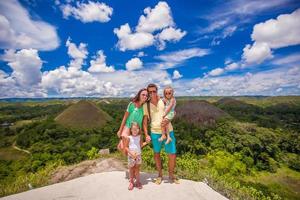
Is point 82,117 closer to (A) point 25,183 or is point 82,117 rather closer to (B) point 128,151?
(A) point 25,183

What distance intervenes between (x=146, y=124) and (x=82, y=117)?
49.8 m

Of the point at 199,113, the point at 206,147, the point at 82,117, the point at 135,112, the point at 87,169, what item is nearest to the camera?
the point at 135,112

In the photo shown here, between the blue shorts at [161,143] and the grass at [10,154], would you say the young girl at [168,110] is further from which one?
the grass at [10,154]

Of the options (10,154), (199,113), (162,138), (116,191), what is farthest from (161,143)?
(199,113)

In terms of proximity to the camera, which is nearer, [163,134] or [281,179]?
[163,134]

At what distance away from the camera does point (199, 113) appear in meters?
A: 51.2

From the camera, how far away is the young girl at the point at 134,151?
3301mm

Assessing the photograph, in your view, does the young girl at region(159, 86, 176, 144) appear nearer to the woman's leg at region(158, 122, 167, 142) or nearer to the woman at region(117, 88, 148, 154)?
the woman's leg at region(158, 122, 167, 142)

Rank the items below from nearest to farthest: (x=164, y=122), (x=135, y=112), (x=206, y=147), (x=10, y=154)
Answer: (x=164, y=122) < (x=135, y=112) < (x=206, y=147) < (x=10, y=154)

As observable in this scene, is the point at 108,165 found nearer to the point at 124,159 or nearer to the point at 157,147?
the point at 124,159

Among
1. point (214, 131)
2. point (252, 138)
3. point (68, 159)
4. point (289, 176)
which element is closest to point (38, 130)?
point (68, 159)

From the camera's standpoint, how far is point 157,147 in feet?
11.3

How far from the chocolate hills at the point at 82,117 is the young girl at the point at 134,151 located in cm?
4558

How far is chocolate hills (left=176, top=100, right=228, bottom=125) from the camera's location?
Result: 4782cm
